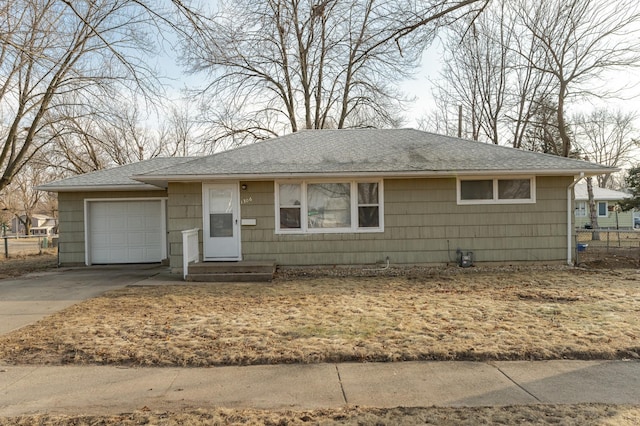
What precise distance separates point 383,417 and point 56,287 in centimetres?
846

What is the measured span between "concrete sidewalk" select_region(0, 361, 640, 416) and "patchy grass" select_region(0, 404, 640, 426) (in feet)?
0.37

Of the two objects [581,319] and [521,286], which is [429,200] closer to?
[521,286]

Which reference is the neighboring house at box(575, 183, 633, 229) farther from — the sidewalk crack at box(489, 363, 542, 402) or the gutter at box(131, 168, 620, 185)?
the sidewalk crack at box(489, 363, 542, 402)

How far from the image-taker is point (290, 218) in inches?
402

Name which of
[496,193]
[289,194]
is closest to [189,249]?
[289,194]

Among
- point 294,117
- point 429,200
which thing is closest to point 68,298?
point 429,200

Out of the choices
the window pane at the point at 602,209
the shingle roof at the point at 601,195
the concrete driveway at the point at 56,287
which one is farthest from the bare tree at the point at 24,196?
the window pane at the point at 602,209

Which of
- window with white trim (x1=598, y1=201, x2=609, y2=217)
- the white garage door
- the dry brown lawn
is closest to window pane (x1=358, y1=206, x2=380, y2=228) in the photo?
the dry brown lawn

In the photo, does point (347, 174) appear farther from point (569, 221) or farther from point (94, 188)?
point (94, 188)

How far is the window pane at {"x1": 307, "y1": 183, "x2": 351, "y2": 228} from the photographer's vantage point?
33.4 feet

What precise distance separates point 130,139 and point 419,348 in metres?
32.1

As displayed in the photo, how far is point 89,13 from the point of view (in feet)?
24.1

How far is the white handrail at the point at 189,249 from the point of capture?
9.00 meters

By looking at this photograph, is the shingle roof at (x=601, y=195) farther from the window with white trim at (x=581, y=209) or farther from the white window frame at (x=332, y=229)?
the white window frame at (x=332, y=229)
